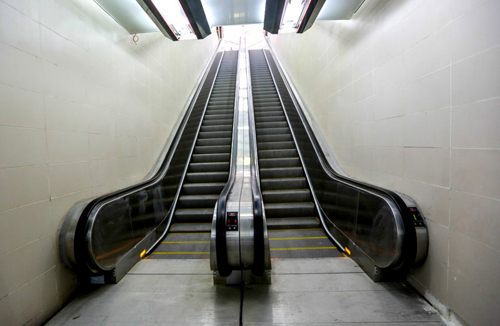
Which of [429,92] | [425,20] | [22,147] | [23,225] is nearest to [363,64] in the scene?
[425,20]

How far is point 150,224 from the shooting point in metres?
3.13

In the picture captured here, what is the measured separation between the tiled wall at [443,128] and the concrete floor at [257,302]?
37 cm

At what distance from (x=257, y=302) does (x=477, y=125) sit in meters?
2.01

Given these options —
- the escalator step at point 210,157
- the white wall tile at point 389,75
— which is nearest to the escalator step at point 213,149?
the escalator step at point 210,157

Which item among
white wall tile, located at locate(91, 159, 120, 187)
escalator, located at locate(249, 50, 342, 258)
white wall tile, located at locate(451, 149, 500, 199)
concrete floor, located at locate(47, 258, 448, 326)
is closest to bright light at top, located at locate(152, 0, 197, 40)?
white wall tile, located at locate(91, 159, 120, 187)

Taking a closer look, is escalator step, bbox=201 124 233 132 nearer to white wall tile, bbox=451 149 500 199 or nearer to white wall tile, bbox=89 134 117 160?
white wall tile, bbox=89 134 117 160

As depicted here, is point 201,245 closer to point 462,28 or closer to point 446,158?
point 446,158

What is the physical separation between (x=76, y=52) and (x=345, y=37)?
10.9ft

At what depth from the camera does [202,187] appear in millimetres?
4180

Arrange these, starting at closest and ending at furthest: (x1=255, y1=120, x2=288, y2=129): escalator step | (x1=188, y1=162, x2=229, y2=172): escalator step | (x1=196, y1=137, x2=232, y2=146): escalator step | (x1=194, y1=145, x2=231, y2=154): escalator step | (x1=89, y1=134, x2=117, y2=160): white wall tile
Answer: (x1=89, y1=134, x2=117, y2=160): white wall tile → (x1=188, y1=162, x2=229, y2=172): escalator step → (x1=194, y1=145, x2=231, y2=154): escalator step → (x1=196, y1=137, x2=232, y2=146): escalator step → (x1=255, y1=120, x2=288, y2=129): escalator step

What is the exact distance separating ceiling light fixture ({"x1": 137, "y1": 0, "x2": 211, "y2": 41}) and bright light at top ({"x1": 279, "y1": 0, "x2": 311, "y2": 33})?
1056mm

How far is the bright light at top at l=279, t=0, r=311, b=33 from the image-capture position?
9.86 feet

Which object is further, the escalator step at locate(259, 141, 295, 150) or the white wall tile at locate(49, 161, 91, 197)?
the escalator step at locate(259, 141, 295, 150)

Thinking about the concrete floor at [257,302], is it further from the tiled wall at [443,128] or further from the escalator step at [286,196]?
the escalator step at [286,196]
